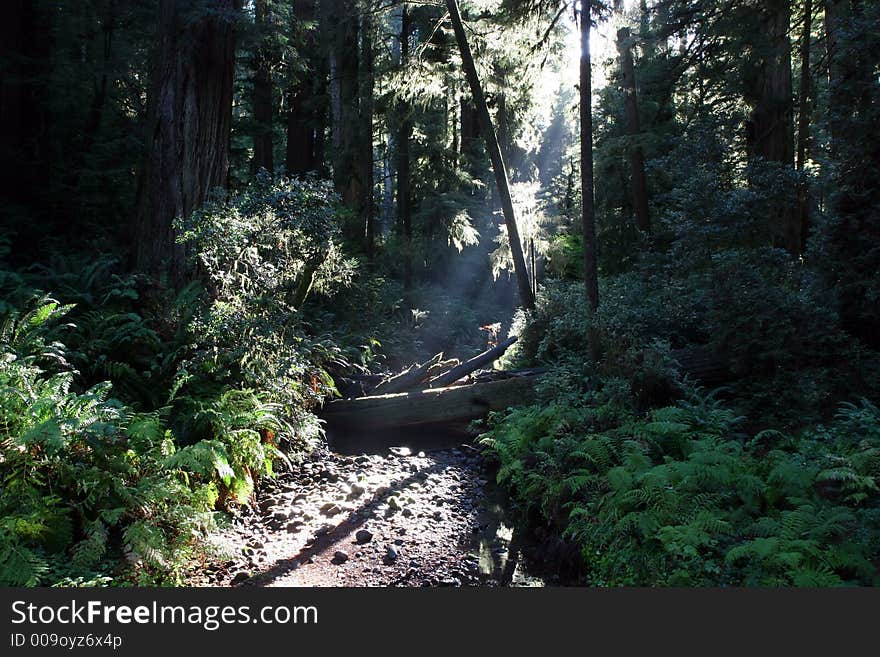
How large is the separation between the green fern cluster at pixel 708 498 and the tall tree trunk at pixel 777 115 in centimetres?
668

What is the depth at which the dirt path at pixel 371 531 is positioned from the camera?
5000 mm

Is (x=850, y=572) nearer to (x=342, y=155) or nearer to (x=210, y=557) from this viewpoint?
(x=210, y=557)

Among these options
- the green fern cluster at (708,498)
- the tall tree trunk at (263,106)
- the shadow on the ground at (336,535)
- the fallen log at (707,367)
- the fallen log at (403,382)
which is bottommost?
the shadow on the ground at (336,535)

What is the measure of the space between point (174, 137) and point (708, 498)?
27.1 feet

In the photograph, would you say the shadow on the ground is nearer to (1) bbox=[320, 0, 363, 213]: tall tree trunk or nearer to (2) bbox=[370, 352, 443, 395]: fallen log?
(2) bbox=[370, 352, 443, 395]: fallen log

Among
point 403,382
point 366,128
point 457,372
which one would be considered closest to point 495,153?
point 366,128

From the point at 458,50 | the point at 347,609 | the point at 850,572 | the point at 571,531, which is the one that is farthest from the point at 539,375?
the point at 458,50

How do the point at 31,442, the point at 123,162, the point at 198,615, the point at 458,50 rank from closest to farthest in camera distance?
the point at 198,615 < the point at 31,442 < the point at 123,162 < the point at 458,50

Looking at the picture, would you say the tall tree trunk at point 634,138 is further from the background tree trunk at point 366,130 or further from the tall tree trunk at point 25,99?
the tall tree trunk at point 25,99

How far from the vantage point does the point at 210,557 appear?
185 inches

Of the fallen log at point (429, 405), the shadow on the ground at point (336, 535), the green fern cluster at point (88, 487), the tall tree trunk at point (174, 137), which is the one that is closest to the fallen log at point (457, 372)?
the fallen log at point (429, 405)

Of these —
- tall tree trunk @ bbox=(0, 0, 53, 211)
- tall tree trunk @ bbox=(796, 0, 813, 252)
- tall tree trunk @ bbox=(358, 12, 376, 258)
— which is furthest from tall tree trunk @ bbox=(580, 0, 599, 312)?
tall tree trunk @ bbox=(0, 0, 53, 211)

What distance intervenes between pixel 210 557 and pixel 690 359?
645 cm

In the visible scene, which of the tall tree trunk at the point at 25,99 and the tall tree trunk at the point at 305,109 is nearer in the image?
the tall tree trunk at the point at 25,99
